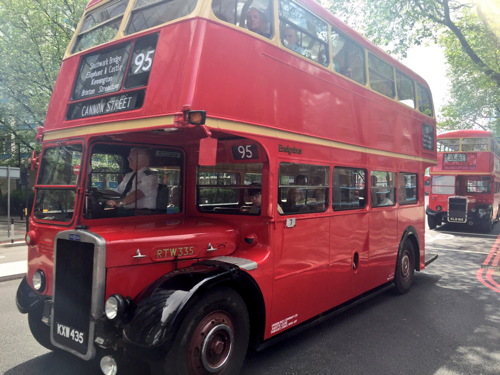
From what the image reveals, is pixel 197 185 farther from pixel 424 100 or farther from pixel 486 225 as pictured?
pixel 486 225

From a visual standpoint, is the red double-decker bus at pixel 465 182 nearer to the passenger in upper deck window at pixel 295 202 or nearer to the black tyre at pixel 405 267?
the black tyre at pixel 405 267

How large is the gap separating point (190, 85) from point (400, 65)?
491 cm

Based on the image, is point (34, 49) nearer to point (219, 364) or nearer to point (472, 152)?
point (219, 364)

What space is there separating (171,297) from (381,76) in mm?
4814

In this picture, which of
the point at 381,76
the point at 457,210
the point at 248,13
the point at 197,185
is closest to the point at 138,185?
the point at 197,185

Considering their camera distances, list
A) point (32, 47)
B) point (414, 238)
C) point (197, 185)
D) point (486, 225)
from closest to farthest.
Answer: point (197, 185) < point (414, 238) < point (486, 225) < point (32, 47)

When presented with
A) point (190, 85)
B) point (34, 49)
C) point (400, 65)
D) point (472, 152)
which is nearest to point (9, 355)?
point (190, 85)

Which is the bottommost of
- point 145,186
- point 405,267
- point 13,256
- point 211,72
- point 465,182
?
point 13,256

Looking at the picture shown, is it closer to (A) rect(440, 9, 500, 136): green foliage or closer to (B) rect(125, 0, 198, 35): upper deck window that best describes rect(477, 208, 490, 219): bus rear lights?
(A) rect(440, 9, 500, 136): green foliage

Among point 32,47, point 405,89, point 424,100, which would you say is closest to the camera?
point 405,89

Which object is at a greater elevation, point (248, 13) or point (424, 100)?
point (424, 100)

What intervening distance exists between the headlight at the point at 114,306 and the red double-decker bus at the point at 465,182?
16.1 meters

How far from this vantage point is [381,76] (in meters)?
5.99

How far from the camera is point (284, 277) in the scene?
392 cm
